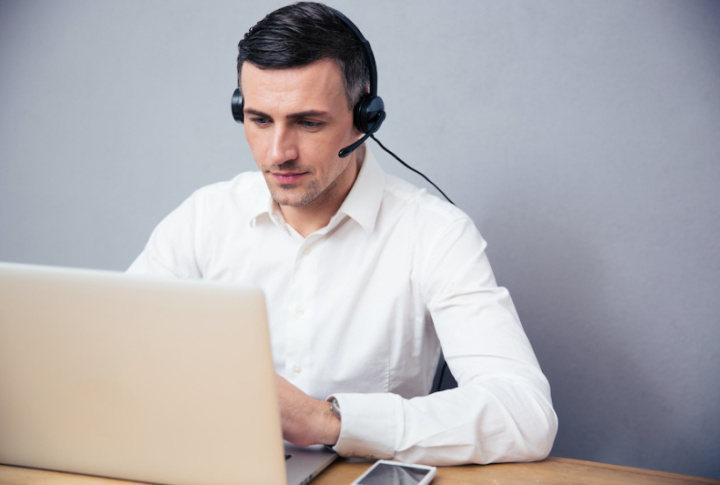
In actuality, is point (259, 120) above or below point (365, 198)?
above

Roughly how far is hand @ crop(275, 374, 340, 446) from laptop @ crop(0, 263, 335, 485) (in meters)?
0.15

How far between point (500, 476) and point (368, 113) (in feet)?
2.58

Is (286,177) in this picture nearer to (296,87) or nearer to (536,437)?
(296,87)

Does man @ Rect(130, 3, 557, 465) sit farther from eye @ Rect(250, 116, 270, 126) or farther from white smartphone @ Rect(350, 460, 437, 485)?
white smartphone @ Rect(350, 460, 437, 485)

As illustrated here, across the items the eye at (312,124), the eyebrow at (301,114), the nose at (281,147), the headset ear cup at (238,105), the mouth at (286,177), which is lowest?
the mouth at (286,177)

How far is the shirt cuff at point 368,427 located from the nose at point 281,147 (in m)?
0.53

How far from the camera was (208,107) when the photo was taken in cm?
201

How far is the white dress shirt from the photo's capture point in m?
1.22

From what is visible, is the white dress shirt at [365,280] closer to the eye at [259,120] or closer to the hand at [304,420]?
the eye at [259,120]

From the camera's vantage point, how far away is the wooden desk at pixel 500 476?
839 mm

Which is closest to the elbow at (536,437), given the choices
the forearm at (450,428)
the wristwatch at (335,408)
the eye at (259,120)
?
the forearm at (450,428)

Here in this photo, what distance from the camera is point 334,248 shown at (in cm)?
140

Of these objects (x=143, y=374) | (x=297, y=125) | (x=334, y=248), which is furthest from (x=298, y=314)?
(x=143, y=374)

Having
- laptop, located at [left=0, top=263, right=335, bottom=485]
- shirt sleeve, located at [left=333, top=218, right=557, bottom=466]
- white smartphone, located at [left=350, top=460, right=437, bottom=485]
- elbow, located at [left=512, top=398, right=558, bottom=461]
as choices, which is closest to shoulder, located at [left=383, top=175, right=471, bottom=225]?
shirt sleeve, located at [left=333, top=218, right=557, bottom=466]
